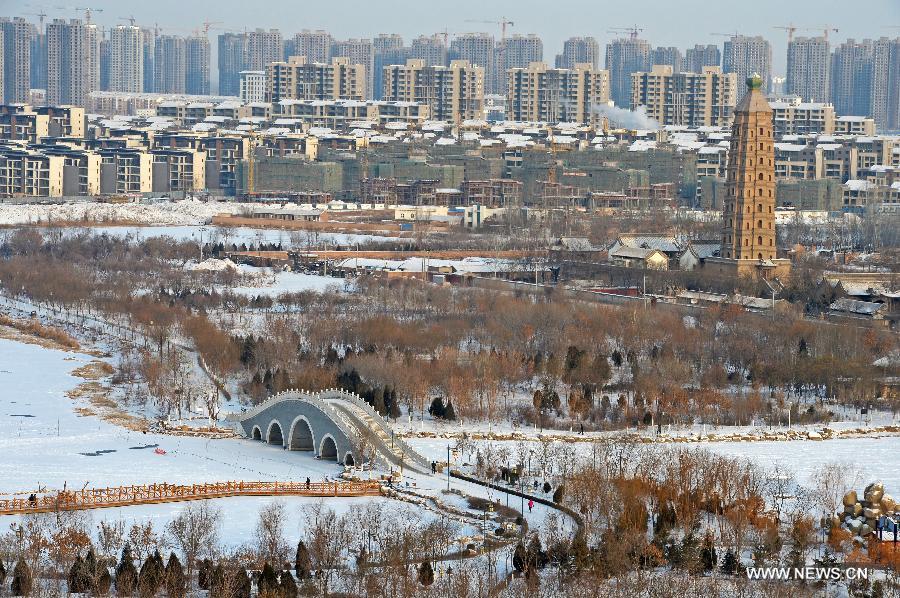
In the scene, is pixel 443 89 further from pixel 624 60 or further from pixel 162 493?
pixel 162 493

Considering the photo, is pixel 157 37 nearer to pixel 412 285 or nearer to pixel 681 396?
pixel 412 285

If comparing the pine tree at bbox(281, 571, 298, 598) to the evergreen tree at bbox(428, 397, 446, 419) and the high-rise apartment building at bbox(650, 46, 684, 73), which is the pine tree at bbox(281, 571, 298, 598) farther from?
the high-rise apartment building at bbox(650, 46, 684, 73)

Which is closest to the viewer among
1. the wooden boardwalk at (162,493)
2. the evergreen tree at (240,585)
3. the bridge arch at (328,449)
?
the evergreen tree at (240,585)

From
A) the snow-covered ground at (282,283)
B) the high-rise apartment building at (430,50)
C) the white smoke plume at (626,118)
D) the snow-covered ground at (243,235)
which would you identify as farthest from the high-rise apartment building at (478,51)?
the snow-covered ground at (282,283)

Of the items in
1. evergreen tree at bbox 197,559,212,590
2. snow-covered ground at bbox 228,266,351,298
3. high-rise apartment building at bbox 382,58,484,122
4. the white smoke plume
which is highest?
high-rise apartment building at bbox 382,58,484,122

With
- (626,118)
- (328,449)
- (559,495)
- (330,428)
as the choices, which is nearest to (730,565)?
(559,495)

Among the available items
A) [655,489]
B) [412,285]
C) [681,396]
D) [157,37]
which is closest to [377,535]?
[655,489]

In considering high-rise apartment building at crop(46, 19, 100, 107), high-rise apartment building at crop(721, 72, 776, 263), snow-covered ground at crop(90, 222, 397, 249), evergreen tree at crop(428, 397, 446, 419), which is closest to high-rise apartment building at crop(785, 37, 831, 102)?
high-rise apartment building at crop(46, 19, 100, 107)

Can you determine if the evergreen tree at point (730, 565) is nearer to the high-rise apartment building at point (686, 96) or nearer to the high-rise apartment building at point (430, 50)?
the high-rise apartment building at point (686, 96)
